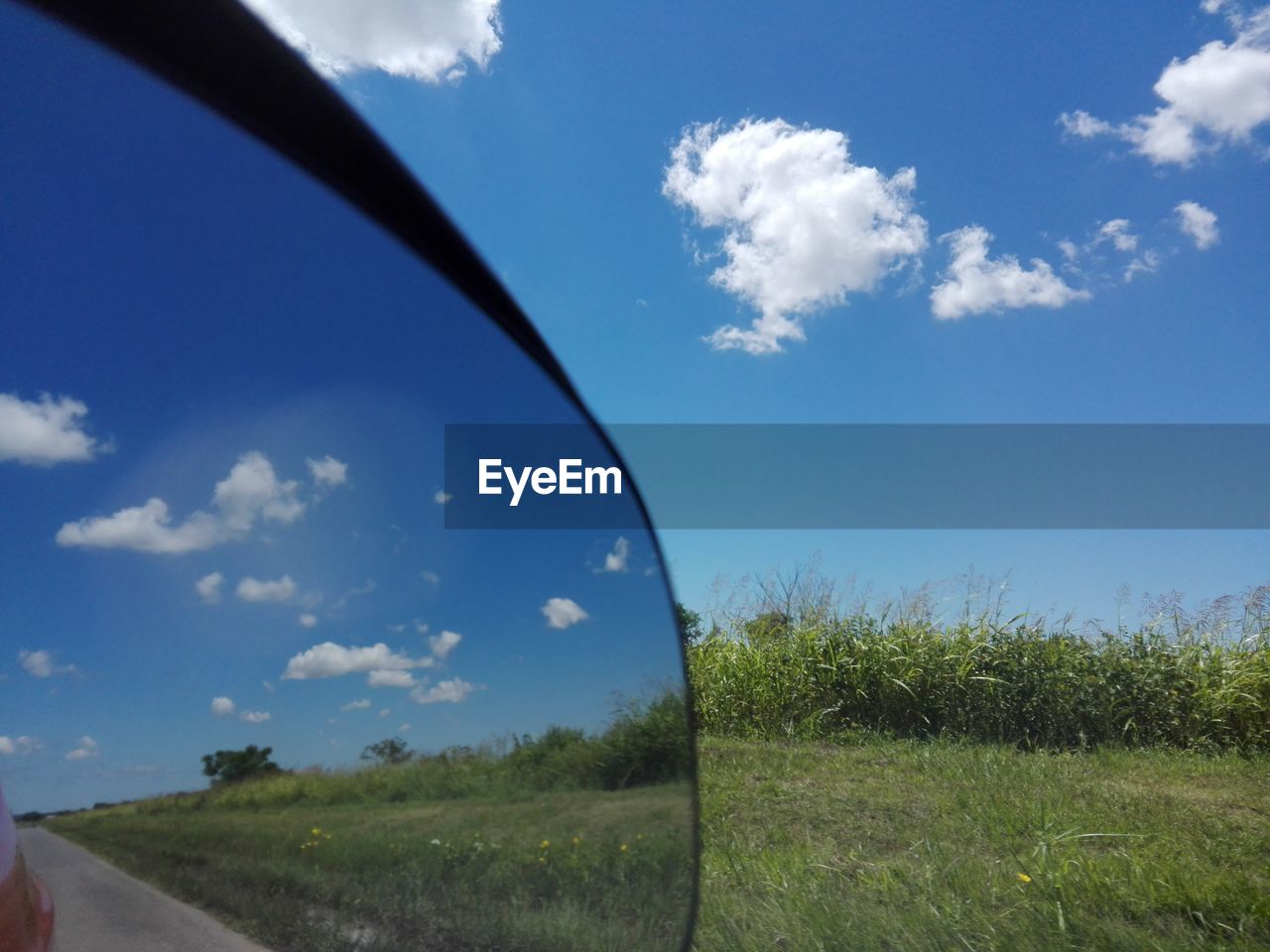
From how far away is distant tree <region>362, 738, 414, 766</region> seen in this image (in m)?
1.26

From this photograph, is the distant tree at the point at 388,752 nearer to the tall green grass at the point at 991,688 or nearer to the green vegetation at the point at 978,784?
the green vegetation at the point at 978,784

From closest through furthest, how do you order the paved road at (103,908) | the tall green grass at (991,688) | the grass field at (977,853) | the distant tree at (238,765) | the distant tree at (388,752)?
the paved road at (103,908)
the distant tree at (238,765)
the distant tree at (388,752)
the grass field at (977,853)
the tall green grass at (991,688)

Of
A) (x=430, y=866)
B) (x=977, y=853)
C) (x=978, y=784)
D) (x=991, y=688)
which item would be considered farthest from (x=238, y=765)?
(x=991, y=688)

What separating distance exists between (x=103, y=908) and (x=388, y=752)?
0.40 meters

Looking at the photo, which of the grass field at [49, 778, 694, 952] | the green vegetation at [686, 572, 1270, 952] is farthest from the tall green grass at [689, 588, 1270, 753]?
the grass field at [49, 778, 694, 952]

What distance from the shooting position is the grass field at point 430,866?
108 cm

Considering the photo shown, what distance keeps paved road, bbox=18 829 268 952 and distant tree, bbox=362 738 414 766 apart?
274 millimetres

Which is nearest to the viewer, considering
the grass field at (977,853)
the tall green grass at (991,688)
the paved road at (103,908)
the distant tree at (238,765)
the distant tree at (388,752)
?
the paved road at (103,908)

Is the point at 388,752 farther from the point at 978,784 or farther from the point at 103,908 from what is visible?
the point at 978,784

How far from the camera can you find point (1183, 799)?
6117 mm

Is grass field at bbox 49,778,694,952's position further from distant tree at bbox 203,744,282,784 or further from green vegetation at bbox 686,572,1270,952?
green vegetation at bbox 686,572,1270,952

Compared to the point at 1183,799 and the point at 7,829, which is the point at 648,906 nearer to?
the point at 7,829

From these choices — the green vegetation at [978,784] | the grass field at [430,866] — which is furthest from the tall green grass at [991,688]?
the grass field at [430,866]

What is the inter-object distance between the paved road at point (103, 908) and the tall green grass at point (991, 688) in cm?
804
